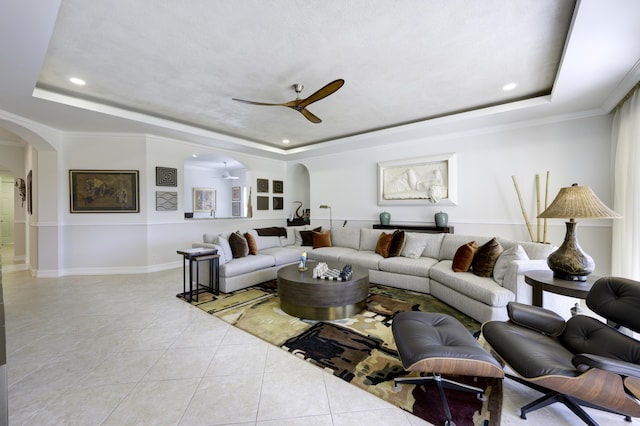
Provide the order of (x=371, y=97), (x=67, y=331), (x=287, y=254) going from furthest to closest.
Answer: (x=287, y=254) < (x=371, y=97) < (x=67, y=331)

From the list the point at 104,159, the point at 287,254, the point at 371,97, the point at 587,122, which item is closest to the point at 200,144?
the point at 104,159

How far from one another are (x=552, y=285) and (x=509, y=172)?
304 cm

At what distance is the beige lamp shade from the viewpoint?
84.2 inches

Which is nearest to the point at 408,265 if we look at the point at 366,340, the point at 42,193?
the point at 366,340

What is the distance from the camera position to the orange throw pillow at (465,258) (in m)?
3.36

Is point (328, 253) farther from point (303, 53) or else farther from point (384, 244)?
point (303, 53)

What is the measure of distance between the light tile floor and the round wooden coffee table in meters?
0.63

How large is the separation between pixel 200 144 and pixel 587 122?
6.88 metres

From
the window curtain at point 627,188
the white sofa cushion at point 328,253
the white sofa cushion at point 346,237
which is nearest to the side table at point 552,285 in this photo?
the window curtain at point 627,188

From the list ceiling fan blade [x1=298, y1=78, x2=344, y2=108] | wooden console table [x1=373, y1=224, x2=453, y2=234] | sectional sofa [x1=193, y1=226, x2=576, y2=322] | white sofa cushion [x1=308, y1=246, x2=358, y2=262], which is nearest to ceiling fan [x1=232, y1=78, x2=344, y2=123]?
ceiling fan blade [x1=298, y1=78, x2=344, y2=108]

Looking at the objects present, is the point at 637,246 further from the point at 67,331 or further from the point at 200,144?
the point at 200,144

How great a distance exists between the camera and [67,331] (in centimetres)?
270

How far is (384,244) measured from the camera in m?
4.52

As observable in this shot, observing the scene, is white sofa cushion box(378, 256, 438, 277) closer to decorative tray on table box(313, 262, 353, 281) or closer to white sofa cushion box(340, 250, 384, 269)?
white sofa cushion box(340, 250, 384, 269)
